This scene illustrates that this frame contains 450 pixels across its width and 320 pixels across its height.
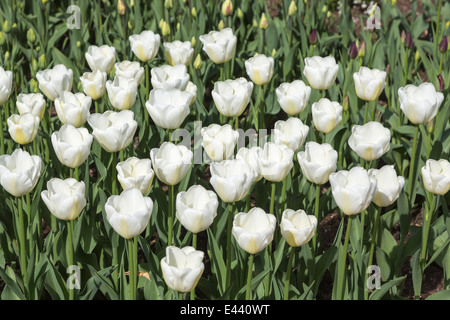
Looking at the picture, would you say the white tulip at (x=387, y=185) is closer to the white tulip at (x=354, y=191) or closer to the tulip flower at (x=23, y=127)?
the white tulip at (x=354, y=191)

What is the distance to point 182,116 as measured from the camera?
2621mm

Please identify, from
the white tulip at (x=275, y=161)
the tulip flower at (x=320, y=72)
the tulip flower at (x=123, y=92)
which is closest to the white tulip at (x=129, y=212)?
the white tulip at (x=275, y=161)

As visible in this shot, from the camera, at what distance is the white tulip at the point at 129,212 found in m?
2.06

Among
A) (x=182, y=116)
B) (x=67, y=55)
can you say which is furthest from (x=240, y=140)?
(x=67, y=55)

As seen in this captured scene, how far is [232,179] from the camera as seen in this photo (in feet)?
7.17

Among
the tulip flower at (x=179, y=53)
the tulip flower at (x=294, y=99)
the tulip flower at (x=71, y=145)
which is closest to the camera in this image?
the tulip flower at (x=71, y=145)

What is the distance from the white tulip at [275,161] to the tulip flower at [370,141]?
0.98 feet

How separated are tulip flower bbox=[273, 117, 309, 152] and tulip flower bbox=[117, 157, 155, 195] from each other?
487 millimetres

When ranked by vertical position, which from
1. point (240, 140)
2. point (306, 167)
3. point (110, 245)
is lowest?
point (110, 245)

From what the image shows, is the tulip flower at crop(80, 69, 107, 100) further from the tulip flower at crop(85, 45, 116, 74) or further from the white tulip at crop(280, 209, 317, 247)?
the white tulip at crop(280, 209, 317, 247)

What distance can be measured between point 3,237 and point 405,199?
1.55m

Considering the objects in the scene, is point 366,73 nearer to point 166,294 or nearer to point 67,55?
point 166,294

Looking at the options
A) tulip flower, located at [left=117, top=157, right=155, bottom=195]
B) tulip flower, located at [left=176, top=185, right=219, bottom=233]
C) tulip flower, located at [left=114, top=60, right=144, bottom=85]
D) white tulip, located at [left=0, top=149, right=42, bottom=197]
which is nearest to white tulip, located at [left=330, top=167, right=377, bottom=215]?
tulip flower, located at [left=176, top=185, right=219, bottom=233]
